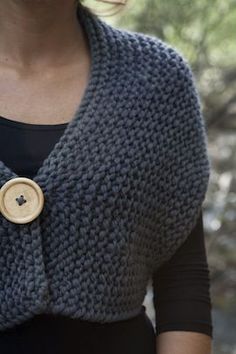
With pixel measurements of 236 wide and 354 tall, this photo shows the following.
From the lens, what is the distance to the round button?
45.9 inches

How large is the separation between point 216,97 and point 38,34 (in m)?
2.12

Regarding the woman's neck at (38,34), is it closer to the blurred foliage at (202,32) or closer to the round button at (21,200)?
the round button at (21,200)

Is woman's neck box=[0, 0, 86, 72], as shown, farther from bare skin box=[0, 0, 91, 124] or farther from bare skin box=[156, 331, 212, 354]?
bare skin box=[156, 331, 212, 354]

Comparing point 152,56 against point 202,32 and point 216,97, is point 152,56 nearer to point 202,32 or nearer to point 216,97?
point 202,32

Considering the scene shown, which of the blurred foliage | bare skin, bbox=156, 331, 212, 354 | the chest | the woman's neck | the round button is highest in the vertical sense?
the blurred foliage

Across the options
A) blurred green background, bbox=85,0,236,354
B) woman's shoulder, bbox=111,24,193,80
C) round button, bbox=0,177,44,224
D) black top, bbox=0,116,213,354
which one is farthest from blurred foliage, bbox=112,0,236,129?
round button, bbox=0,177,44,224

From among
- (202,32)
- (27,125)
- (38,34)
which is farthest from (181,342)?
(202,32)

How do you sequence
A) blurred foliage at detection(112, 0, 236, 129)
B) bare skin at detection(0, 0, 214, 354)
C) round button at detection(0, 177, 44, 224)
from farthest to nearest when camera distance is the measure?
1. blurred foliage at detection(112, 0, 236, 129)
2. bare skin at detection(0, 0, 214, 354)
3. round button at detection(0, 177, 44, 224)

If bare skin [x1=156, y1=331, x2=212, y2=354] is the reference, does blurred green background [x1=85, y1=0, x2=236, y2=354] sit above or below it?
above

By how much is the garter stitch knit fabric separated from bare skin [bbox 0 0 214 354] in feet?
0.10

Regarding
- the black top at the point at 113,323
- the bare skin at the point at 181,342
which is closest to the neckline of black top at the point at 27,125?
the black top at the point at 113,323

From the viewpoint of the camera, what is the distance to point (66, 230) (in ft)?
3.94

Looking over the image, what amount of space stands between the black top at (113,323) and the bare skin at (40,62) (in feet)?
0.10

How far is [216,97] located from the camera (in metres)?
3.36
